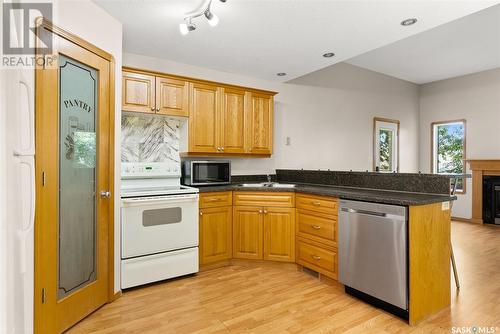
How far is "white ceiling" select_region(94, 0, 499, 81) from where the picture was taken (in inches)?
89.7

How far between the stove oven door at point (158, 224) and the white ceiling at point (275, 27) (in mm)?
1621

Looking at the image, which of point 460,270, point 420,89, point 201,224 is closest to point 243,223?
point 201,224

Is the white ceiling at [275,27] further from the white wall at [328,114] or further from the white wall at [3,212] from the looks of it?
the white wall at [3,212]

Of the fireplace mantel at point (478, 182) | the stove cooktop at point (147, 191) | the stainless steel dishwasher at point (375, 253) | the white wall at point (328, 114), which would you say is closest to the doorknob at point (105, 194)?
the stove cooktop at point (147, 191)

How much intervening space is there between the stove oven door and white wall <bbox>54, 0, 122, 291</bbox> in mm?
100

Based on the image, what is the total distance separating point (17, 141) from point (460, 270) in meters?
4.04

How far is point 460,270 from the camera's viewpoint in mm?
3109

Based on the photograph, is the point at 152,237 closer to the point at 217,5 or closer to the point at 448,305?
the point at 217,5

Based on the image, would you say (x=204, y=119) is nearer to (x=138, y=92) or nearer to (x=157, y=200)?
A: (x=138, y=92)

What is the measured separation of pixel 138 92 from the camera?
3.00 m

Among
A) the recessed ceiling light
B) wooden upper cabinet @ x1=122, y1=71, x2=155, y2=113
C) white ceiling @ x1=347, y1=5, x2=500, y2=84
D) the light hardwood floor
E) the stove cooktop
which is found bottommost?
the light hardwood floor

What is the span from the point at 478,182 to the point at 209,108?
5.32 m

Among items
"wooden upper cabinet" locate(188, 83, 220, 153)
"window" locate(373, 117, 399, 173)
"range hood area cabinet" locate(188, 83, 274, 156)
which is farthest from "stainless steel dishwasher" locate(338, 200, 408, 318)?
"window" locate(373, 117, 399, 173)

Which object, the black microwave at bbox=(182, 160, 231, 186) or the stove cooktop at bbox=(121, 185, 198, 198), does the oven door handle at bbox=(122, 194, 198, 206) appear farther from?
the black microwave at bbox=(182, 160, 231, 186)
